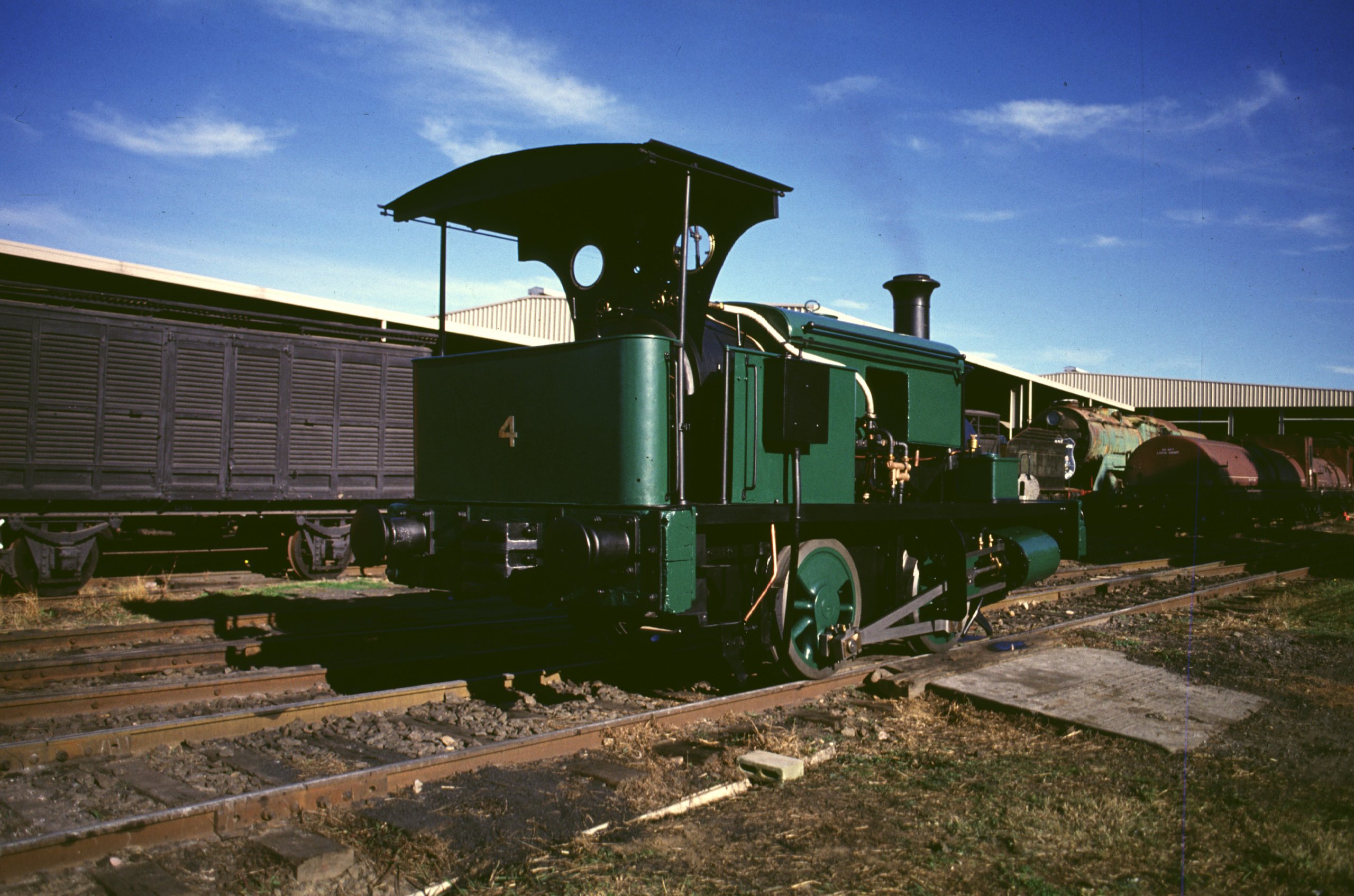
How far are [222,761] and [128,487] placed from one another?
8493mm

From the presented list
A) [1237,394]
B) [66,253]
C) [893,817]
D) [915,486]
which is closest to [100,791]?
[893,817]

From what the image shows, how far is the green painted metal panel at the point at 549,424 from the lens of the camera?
17.0 feet

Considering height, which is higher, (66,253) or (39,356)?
(66,253)

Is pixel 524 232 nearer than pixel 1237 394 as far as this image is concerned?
Yes

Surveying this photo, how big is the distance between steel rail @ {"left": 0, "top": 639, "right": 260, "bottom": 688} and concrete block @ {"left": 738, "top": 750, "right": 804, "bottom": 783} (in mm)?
4465

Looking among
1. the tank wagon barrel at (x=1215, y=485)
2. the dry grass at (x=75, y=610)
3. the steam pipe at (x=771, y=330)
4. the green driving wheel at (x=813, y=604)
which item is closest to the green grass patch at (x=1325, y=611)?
the green driving wheel at (x=813, y=604)

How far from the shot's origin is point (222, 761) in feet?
15.7

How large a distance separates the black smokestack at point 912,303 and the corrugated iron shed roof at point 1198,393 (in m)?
33.3

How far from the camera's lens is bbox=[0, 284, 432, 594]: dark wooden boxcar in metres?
11.2

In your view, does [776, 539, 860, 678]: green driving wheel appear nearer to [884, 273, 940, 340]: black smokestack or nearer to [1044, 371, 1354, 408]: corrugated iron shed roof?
[884, 273, 940, 340]: black smokestack

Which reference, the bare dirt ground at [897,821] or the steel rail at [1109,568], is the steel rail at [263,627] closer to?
the bare dirt ground at [897,821]

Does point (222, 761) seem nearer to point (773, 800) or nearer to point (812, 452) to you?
point (773, 800)

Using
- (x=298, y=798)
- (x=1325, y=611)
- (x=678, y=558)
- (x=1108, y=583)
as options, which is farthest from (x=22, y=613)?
(x=1325, y=611)

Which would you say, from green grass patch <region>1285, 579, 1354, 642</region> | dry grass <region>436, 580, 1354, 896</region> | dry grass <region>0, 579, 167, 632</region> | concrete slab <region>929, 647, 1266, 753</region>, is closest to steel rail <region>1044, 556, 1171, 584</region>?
green grass patch <region>1285, 579, 1354, 642</region>
